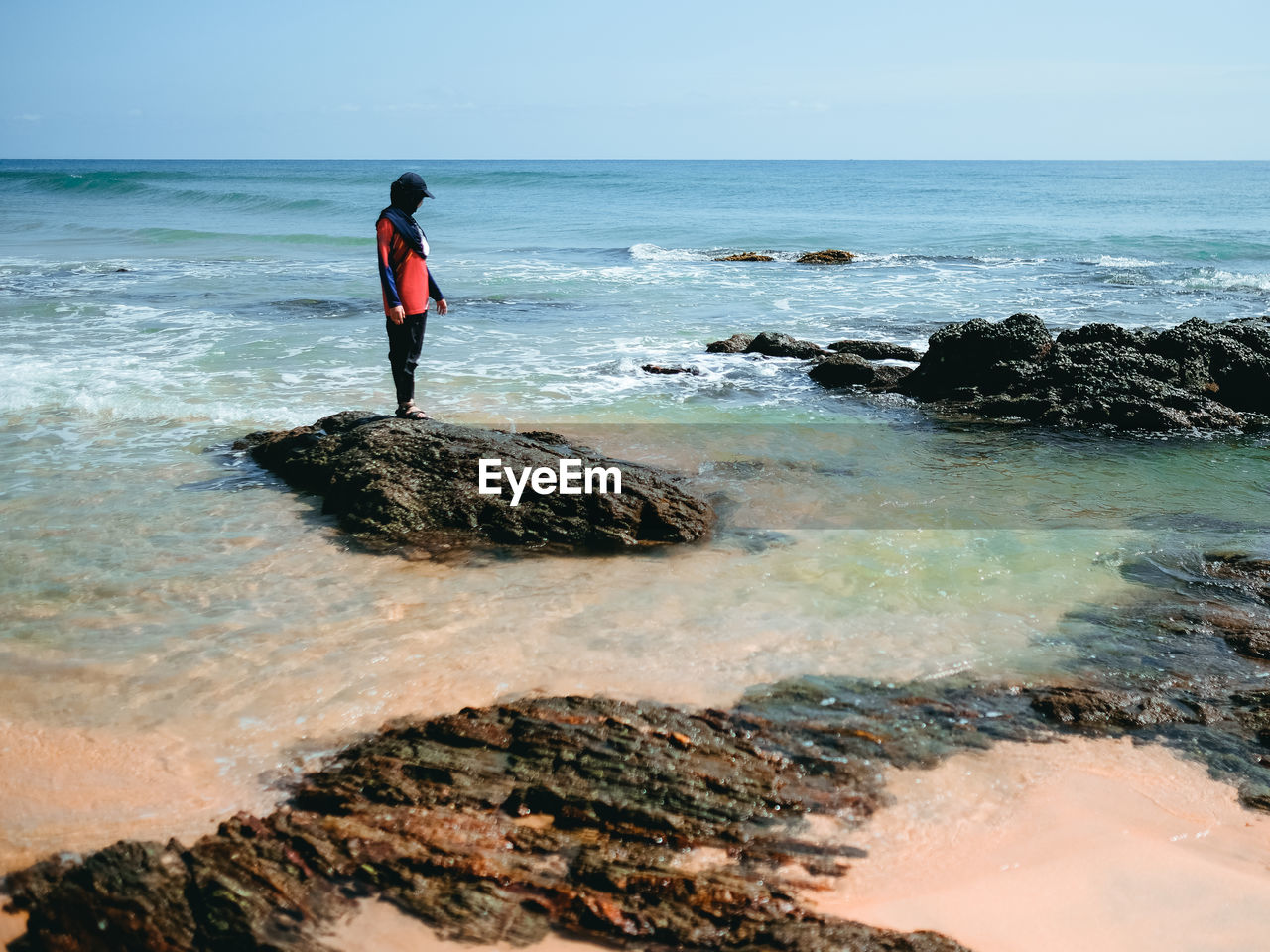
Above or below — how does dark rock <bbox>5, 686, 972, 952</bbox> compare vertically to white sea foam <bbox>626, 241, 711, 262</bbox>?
below

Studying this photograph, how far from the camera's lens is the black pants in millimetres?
7223

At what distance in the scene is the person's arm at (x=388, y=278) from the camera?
22.9 ft

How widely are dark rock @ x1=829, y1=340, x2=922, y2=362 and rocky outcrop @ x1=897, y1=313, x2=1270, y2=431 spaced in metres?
1.23

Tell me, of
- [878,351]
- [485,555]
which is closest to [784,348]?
[878,351]

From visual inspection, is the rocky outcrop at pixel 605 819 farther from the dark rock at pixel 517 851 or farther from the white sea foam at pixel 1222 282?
the white sea foam at pixel 1222 282

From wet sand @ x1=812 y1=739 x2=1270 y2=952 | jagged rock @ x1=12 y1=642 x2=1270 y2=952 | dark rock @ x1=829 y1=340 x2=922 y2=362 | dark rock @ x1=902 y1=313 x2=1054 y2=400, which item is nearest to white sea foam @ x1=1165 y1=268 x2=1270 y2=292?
dark rock @ x1=829 y1=340 x2=922 y2=362

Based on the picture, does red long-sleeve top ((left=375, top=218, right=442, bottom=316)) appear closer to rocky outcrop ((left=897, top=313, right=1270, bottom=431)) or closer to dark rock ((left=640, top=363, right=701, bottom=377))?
dark rock ((left=640, top=363, right=701, bottom=377))

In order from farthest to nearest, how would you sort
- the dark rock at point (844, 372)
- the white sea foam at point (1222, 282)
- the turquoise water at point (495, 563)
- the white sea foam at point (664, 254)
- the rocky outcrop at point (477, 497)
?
1. the white sea foam at point (664, 254)
2. the white sea foam at point (1222, 282)
3. the dark rock at point (844, 372)
4. the rocky outcrop at point (477, 497)
5. the turquoise water at point (495, 563)

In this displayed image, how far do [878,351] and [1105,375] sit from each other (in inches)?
119

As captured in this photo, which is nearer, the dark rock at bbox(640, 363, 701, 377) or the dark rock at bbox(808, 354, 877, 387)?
the dark rock at bbox(808, 354, 877, 387)

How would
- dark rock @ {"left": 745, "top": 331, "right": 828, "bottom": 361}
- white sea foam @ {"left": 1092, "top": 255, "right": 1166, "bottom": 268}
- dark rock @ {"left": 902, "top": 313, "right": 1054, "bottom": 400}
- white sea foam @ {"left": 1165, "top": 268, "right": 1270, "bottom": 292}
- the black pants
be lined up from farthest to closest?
1. white sea foam @ {"left": 1092, "top": 255, "right": 1166, "bottom": 268}
2. white sea foam @ {"left": 1165, "top": 268, "right": 1270, "bottom": 292}
3. dark rock @ {"left": 745, "top": 331, "right": 828, "bottom": 361}
4. dark rock @ {"left": 902, "top": 313, "right": 1054, "bottom": 400}
5. the black pants

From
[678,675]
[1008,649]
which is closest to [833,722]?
[678,675]

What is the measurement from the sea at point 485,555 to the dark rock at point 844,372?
318mm

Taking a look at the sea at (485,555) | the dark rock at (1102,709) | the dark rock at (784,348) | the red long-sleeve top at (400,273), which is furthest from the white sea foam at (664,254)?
the dark rock at (1102,709)
